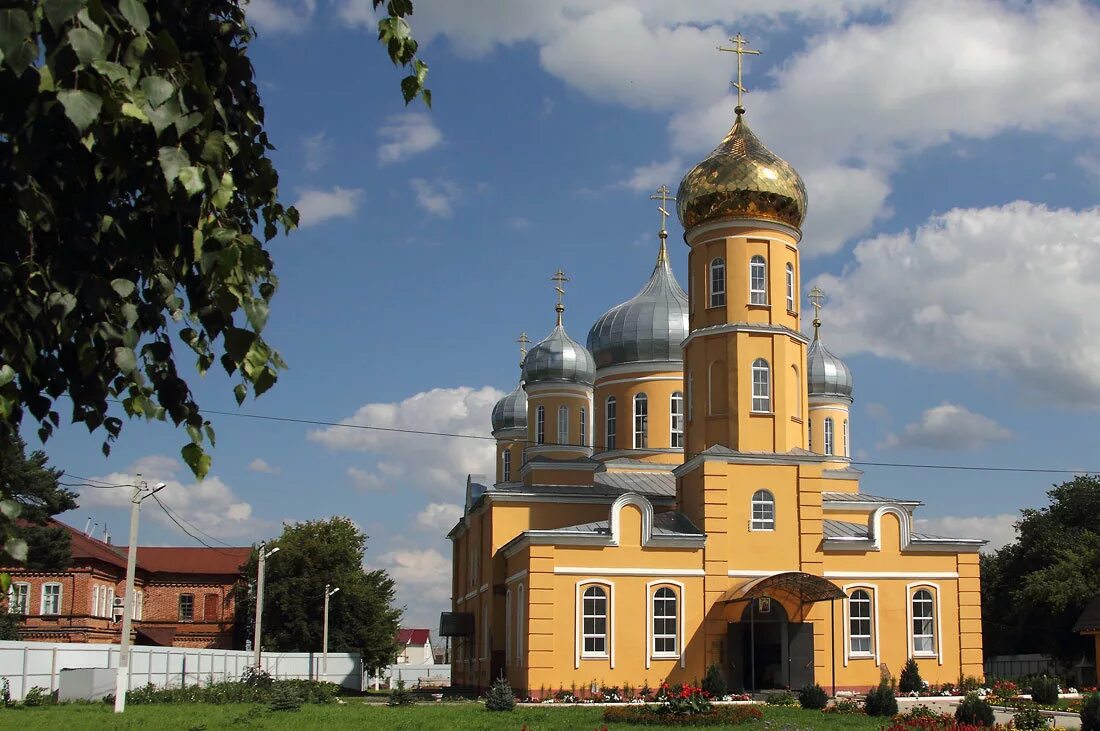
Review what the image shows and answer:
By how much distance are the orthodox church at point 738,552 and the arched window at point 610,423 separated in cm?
388

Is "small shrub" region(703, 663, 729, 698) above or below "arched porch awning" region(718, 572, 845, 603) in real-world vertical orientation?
below

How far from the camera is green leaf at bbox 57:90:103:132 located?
3168mm

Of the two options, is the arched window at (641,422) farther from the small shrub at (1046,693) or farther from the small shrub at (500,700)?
the small shrub at (500,700)

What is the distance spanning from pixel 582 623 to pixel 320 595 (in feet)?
73.5

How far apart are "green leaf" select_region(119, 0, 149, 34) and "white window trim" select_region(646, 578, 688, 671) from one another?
85.5ft

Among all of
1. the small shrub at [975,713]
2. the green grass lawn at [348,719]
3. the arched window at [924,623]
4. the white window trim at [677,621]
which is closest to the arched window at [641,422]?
the white window trim at [677,621]

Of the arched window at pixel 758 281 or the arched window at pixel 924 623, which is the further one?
the arched window at pixel 758 281

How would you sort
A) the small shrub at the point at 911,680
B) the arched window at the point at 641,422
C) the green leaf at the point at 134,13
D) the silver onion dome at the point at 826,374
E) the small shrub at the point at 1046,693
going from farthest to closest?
the silver onion dome at the point at 826,374 < the arched window at the point at 641,422 < the small shrub at the point at 911,680 < the small shrub at the point at 1046,693 < the green leaf at the point at 134,13

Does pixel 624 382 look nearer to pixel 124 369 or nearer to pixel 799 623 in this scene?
pixel 799 623

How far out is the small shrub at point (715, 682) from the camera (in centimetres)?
2598

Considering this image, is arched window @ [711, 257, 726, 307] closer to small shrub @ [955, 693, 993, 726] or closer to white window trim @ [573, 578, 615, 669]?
white window trim @ [573, 578, 615, 669]

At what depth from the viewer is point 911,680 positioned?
28.0 meters

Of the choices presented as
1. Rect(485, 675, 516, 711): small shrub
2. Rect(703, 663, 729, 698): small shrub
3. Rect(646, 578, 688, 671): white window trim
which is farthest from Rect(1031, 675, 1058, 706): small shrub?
Rect(485, 675, 516, 711): small shrub

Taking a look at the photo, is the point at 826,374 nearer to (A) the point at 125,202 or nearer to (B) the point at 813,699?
(B) the point at 813,699
